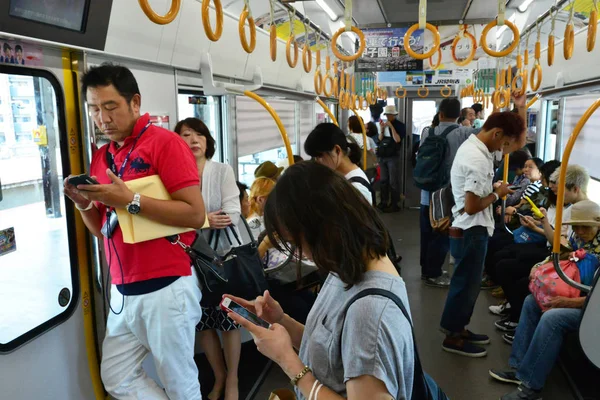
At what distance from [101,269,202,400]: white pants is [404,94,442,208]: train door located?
7.81 metres

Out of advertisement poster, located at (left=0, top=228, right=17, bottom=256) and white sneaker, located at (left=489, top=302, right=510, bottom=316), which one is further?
white sneaker, located at (left=489, top=302, right=510, bottom=316)

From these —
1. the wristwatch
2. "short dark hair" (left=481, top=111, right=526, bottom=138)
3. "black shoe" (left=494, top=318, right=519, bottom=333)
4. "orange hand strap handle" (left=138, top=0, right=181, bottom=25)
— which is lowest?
"black shoe" (left=494, top=318, right=519, bottom=333)

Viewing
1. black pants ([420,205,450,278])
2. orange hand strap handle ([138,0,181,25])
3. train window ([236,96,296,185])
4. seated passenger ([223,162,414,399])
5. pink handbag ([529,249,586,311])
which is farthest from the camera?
black pants ([420,205,450,278])

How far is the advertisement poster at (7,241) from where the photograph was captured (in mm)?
2139

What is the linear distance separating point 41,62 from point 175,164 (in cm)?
83

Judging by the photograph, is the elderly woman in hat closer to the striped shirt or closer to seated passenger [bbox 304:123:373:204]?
seated passenger [bbox 304:123:373:204]

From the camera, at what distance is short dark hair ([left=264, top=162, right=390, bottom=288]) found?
1.18m

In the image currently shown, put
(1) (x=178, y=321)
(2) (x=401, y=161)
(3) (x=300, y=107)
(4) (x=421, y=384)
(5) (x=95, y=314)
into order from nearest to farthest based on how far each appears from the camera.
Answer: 1. (4) (x=421, y=384)
2. (1) (x=178, y=321)
3. (5) (x=95, y=314)
4. (3) (x=300, y=107)
5. (2) (x=401, y=161)

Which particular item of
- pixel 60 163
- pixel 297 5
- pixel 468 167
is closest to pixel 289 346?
pixel 60 163

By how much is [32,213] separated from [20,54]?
0.70m

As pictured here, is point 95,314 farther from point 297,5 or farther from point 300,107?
point 300,107

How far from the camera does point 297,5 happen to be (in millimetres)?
4867

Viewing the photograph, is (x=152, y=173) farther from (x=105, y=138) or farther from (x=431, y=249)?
(x=431, y=249)

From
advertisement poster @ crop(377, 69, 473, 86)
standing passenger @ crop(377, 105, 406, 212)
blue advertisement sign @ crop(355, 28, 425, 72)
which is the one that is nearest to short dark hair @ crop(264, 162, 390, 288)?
blue advertisement sign @ crop(355, 28, 425, 72)
